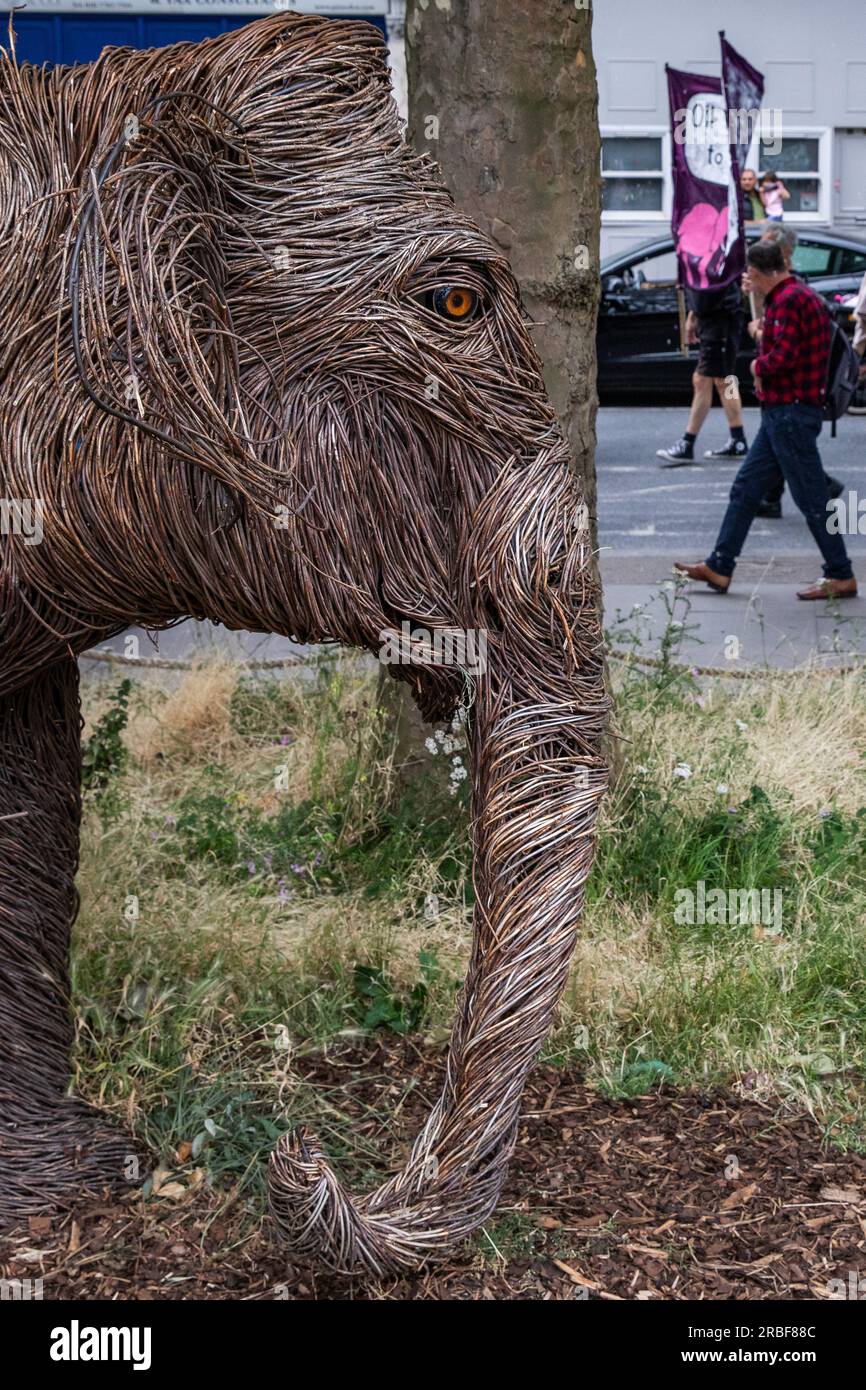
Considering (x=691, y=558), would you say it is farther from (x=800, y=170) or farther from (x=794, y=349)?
(x=800, y=170)

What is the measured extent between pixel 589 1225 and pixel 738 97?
9498 mm

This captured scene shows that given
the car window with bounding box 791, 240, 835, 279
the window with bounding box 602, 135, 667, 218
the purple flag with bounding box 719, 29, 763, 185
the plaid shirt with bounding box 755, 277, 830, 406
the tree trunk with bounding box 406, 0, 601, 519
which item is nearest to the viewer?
the tree trunk with bounding box 406, 0, 601, 519

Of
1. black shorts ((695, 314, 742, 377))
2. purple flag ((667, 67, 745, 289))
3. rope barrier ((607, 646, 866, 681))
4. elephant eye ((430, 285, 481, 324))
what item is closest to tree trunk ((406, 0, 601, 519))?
elephant eye ((430, 285, 481, 324))

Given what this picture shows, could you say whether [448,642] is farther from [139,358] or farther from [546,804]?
[139,358]

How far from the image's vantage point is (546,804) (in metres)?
2.10

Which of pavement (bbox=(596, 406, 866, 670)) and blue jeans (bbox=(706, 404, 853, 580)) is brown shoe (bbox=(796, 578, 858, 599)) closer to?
pavement (bbox=(596, 406, 866, 670))

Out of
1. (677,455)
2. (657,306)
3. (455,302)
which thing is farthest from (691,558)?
(455,302)

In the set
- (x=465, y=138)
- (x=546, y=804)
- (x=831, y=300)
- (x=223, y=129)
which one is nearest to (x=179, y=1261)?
(x=546, y=804)

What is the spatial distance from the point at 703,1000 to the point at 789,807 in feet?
4.17

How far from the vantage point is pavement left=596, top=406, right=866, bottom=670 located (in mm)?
6738

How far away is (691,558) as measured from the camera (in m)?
9.38

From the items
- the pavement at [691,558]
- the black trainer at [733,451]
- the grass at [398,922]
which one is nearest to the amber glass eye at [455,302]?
the grass at [398,922]

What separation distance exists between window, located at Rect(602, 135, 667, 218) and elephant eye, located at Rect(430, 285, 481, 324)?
55.9ft

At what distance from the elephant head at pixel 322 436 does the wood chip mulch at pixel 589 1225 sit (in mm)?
585
